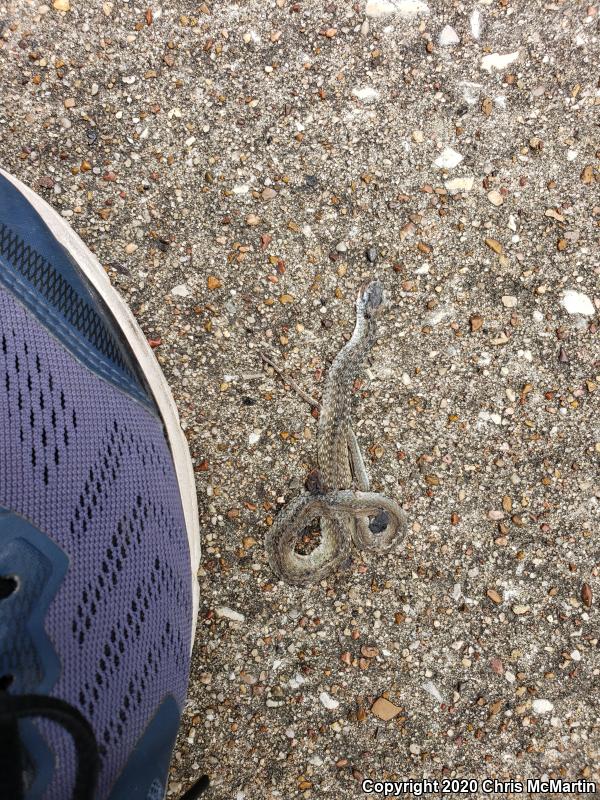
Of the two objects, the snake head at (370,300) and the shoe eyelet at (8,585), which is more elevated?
the shoe eyelet at (8,585)

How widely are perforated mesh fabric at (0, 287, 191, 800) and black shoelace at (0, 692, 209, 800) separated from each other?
4 centimetres

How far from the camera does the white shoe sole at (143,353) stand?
6.13 feet

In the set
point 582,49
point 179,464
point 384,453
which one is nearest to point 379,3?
point 582,49

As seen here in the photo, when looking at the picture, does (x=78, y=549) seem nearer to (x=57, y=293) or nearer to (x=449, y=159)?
(x=57, y=293)

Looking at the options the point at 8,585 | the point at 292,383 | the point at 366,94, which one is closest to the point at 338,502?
the point at 292,383

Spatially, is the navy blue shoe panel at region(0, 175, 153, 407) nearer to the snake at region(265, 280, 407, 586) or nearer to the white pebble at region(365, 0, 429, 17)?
the snake at region(265, 280, 407, 586)

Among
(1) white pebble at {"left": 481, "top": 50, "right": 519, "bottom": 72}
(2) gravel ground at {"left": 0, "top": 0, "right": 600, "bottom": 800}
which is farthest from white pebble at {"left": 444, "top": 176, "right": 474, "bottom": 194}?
(1) white pebble at {"left": 481, "top": 50, "right": 519, "bottom": 72}

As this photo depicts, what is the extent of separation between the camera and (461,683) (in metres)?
2.07

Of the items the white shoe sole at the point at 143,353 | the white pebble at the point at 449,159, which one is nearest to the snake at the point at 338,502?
the white shoe sole at the point at 143,353

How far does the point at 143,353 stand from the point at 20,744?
1.12 m

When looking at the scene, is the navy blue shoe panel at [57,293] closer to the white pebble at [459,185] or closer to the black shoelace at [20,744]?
the black shoelace at [20,744]

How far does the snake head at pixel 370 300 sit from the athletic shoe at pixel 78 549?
800 mm

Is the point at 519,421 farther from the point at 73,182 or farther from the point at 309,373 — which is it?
the point at 73,182

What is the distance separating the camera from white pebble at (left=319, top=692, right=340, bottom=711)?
80.3 inches
